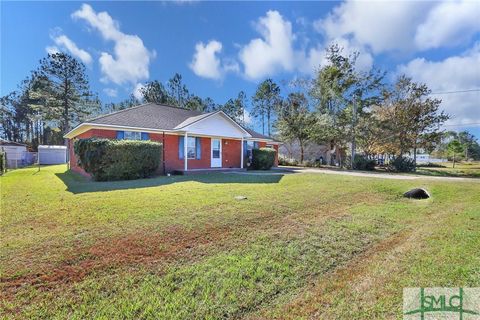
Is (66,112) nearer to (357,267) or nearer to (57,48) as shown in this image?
(57,48)

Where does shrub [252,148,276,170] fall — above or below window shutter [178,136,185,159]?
below

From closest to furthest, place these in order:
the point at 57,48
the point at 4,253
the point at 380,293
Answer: the point at 380,293 < the point at 4,253 < the point at 57,48

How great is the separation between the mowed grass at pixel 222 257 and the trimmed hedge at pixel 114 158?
426cm

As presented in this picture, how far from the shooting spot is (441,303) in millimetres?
2928

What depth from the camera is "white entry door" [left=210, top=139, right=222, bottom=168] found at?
1717cm

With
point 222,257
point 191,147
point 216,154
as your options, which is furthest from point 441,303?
point 216,154

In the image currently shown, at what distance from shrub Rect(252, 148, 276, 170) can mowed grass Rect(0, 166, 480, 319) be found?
11075 mm

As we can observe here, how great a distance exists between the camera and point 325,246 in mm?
4395

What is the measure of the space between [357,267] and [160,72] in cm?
4433

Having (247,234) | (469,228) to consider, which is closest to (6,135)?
(247,234)

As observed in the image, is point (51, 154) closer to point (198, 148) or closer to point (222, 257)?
point (198, 148)

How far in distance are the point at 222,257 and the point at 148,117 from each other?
555 inches

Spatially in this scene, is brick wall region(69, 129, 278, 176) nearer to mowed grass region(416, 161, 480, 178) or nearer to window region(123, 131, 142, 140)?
window region(123, 131, 142, 140)

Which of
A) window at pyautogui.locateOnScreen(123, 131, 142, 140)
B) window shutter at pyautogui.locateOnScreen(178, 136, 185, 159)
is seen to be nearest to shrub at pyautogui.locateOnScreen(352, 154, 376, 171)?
window shutter at pyautogui.locateOnScreen(178, 136, 185, 159)
